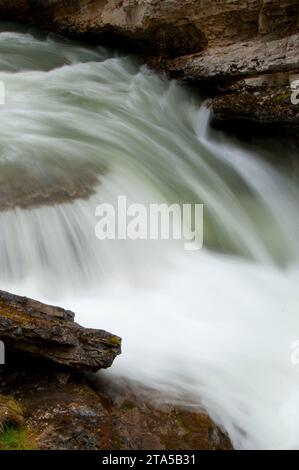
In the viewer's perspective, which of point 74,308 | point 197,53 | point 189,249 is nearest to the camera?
point 74,308

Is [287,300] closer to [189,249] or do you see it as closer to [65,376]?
[189,249]

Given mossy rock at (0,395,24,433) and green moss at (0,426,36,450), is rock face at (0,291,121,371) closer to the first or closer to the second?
mossy rock at (0,395,24,433)

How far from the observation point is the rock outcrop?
354cm

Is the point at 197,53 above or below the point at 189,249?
above

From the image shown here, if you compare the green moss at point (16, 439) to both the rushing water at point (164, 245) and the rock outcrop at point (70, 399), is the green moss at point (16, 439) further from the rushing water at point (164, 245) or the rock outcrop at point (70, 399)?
the rushing water at point (164, 245)

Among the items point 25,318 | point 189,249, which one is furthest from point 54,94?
point 25,318

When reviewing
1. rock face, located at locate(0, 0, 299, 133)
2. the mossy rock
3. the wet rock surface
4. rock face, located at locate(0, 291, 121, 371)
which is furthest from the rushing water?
the mossy rock

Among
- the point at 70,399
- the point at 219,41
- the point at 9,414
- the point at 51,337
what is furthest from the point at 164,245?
the point at 219,41

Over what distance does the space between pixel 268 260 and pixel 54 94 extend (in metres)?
3.92

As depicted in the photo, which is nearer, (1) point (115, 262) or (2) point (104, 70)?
(1) point (115, 262)

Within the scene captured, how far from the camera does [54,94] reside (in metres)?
8.58

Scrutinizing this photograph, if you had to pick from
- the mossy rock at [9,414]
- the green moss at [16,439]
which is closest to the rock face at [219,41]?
the mossy rock at [9,414]

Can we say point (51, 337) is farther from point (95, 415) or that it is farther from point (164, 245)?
point (164, 245)

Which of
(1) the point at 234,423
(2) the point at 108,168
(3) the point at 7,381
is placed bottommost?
(1) the point at 234,423
